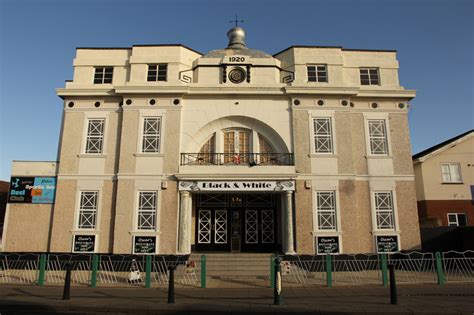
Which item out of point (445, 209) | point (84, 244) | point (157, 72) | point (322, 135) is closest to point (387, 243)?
point (322, 135)

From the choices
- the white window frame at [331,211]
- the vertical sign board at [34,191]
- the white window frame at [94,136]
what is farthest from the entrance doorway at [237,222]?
the vertical sign board at [34,191]

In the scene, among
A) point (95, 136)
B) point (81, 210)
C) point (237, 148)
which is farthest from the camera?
point (237, 148)

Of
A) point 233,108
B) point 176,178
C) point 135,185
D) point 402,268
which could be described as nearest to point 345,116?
point 233,108

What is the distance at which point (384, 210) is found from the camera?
16922 mm

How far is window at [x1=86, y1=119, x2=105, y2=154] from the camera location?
17.5 metres

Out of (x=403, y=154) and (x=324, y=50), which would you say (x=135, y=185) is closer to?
(x=324, y=50)

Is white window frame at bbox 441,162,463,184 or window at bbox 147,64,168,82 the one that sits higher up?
window at bbox 147,64,168,82

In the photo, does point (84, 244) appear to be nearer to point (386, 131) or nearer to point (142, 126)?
point (142, 126)

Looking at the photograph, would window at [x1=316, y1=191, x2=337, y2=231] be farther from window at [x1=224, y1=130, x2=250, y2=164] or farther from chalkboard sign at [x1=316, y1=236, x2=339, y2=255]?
window at [x1=224, y1=130, x2=250, y2=164]

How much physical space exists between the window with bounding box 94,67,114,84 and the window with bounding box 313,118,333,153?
1153cm

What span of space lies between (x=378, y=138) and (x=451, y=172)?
7723 millimetres

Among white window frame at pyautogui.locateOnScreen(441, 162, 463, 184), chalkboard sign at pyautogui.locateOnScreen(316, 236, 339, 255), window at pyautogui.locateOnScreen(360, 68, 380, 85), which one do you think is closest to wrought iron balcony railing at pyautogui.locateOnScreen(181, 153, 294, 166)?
chalkboard sign at pyautogui.locateOnScreen(316, 236, 339, 255)

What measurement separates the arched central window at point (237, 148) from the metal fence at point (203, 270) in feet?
16.6

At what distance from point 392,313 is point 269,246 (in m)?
9.98
